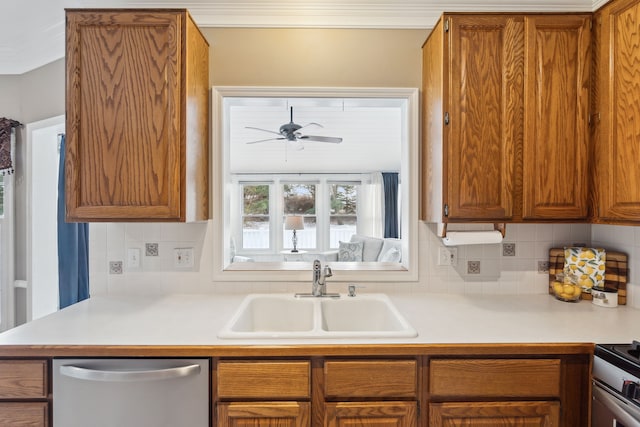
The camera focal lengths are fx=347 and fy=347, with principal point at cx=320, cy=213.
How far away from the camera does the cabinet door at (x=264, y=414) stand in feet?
4.03

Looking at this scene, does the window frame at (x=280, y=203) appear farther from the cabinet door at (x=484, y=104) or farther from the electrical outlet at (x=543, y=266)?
the cabinet door at (x=484, y=104)

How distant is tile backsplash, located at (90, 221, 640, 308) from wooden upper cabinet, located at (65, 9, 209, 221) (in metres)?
0.39

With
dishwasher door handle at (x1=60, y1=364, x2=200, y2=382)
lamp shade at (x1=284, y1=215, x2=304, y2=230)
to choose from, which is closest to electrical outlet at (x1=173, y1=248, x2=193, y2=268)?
dishwasher door handle at (x1=60, y1=364, x2=200, y2=382)

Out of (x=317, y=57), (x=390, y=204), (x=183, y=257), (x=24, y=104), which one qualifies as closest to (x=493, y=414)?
(x=183, y=257)

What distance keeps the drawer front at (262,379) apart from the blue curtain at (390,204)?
17.8ft

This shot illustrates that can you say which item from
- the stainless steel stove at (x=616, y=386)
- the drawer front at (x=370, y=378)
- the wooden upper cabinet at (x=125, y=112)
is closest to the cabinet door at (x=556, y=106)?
the stainless steel stove at (x=616, y=386)

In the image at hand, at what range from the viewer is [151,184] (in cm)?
154

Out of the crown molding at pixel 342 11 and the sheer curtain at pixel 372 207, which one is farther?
the sheer curtain at pixel 372 207

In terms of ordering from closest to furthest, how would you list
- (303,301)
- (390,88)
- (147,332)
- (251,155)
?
(147,332) < (303,301) < (390,88) < (251,155)

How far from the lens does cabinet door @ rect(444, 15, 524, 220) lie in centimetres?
156

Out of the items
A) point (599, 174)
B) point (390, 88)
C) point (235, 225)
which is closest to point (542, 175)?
point (599, 174)

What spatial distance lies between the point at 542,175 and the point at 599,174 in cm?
23

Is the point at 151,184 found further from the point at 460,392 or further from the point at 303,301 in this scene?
the point at 460,392

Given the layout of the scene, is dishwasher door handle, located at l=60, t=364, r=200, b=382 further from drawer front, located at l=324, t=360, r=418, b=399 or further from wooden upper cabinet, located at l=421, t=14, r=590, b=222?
wooden upper cabinet, located at l=421, t=14, r=590, b=222
